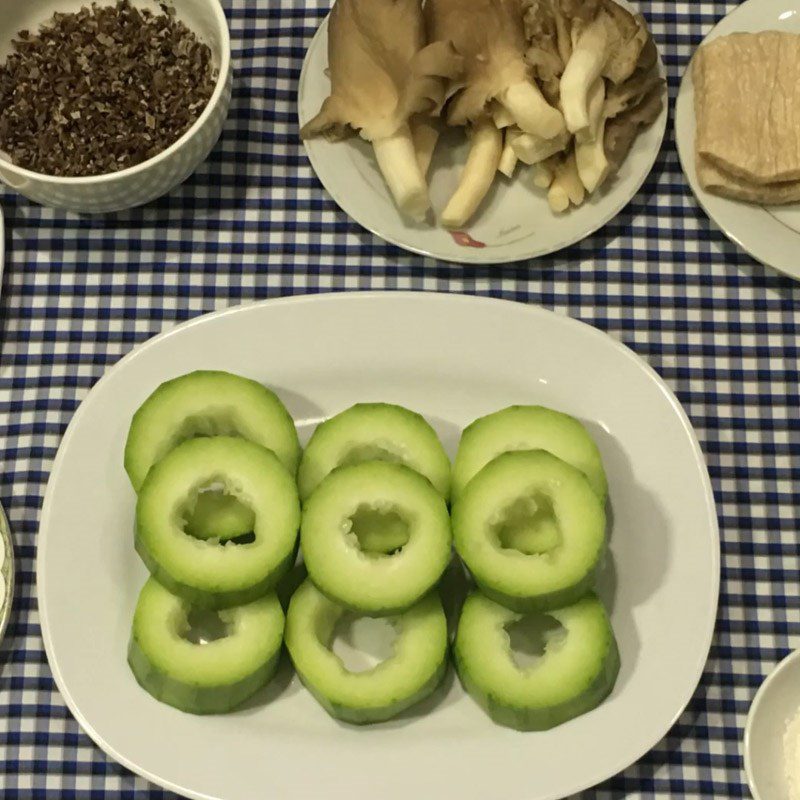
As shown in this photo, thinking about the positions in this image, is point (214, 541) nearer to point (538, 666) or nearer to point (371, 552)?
point (371, 552)

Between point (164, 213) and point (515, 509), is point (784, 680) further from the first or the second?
point (164, 213)

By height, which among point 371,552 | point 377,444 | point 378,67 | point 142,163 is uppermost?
point 378,67

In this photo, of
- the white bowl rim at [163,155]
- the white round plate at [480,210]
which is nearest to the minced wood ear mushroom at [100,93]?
the white bowl rim at [163,155]

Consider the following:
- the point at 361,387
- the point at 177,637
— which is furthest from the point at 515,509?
the point at 177,637

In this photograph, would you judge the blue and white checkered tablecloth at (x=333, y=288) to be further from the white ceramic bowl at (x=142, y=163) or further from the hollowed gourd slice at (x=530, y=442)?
the hollowed gourd slice at (x=530, y=442)

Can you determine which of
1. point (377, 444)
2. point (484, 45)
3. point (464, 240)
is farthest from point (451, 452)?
point (484, 45)
